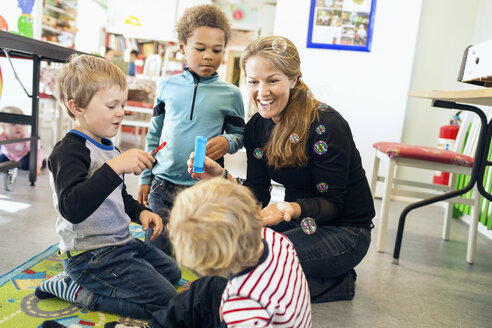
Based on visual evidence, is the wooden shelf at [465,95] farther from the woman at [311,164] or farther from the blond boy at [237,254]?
the blond boy at [237,254]

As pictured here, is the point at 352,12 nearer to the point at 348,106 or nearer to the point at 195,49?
the point at 348,106

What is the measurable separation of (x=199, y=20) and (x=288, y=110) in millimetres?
510

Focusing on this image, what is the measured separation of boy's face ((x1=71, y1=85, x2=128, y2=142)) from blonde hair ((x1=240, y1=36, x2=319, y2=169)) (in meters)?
0.40

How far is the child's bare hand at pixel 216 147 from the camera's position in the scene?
1.31m

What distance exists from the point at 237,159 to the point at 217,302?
12.3 feet

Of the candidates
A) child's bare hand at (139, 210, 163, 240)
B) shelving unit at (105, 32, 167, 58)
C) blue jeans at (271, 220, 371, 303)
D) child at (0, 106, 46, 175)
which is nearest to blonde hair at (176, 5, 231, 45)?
child's bare hand at (139, 210, 163, 240)

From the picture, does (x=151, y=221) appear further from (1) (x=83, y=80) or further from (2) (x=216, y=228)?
(2) (x=216, y=228)

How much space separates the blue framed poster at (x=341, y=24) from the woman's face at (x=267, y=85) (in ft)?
6.51

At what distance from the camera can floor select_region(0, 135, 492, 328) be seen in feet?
3.99

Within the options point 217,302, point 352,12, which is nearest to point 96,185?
point 217,302

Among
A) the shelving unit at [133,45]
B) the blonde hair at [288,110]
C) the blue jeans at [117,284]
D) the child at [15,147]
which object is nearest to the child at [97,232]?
the blue jeans at [117,284]

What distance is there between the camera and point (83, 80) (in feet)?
3.31

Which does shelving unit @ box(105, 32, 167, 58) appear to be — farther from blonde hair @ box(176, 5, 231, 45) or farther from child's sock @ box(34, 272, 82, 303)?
child's sock @ box(34, 272, 82, 303)

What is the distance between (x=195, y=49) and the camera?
55.9 inches
